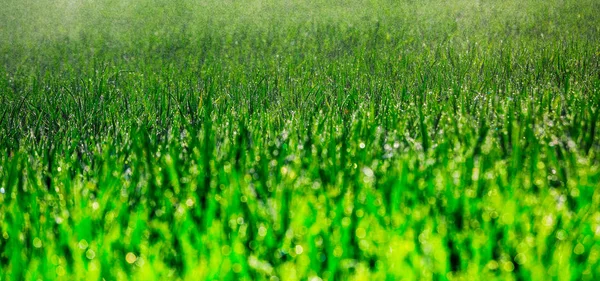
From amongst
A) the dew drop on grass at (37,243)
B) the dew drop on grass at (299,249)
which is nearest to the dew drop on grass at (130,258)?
the dew drop on grass at (37,243)

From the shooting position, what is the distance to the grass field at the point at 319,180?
47.5 inches

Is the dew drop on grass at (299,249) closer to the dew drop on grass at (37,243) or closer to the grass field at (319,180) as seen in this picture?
the grass field at (319,180)

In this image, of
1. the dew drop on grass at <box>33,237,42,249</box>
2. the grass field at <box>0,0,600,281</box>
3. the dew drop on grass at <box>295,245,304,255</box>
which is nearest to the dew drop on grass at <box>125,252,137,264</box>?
the grass field at <box>0,0,600,281</box>

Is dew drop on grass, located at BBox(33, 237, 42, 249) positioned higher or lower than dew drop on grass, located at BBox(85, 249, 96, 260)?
lower

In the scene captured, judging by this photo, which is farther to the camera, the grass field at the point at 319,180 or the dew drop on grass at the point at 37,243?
the dew drop on grass at the point at 37,243

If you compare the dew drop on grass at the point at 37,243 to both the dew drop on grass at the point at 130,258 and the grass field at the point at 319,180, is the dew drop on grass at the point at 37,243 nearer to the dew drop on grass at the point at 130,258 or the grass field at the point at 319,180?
the grass field at the point at 319,180

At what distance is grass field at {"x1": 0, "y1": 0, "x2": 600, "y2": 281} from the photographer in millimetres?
1207

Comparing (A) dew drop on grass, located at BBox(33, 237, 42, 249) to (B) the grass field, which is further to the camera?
(A) dew drop on grass, located at BBox(33, 237, 42, 249)

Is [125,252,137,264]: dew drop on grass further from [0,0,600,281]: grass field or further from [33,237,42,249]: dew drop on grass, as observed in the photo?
[33,237,42,249]: dew drop on grass

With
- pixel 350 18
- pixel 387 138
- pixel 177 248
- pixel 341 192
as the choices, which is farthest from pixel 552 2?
pixel 177 248

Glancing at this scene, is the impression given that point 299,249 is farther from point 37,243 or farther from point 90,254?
point 37,243

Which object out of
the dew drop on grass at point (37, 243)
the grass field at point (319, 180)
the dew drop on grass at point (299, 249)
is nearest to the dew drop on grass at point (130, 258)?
the grass field at point (319, 180)

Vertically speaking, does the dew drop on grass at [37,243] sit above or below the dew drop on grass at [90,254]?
below

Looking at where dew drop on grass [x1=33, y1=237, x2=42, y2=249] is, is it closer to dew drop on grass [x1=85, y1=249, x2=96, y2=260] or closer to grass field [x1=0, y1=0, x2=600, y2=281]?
grass field [x1=0, y1=0, x2=600, y2=281]
